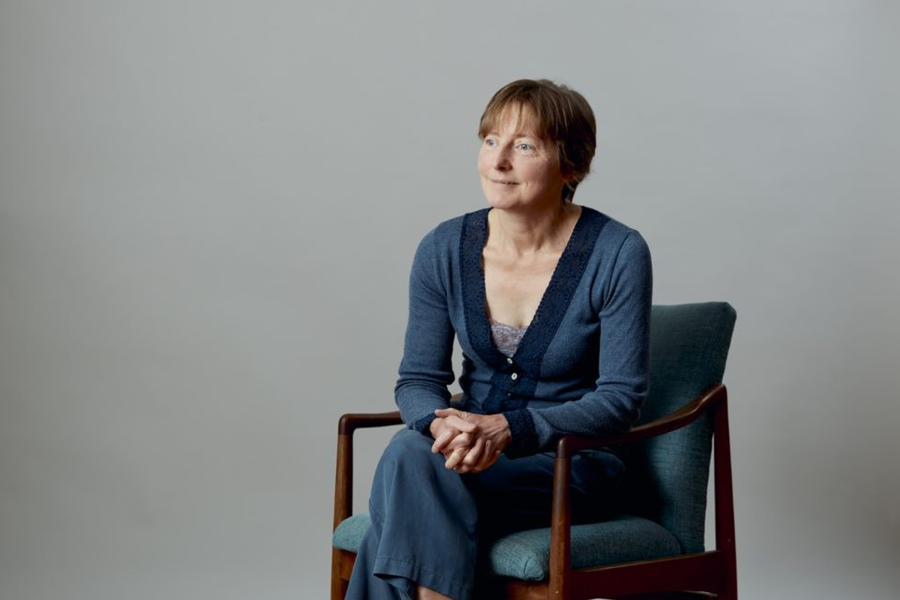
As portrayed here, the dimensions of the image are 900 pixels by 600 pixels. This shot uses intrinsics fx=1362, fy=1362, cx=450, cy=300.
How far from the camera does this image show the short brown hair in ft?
8.20

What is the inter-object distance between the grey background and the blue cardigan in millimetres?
1268

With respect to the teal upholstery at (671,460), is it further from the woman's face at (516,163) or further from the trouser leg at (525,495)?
the woman's face at (516,163)

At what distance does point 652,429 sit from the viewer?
2.37m

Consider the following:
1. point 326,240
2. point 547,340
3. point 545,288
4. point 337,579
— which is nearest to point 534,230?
point 545,288

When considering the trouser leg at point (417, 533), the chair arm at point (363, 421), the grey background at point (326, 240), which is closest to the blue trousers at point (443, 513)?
the trouser leg at point (417, 533)

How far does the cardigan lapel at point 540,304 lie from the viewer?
2510 mm

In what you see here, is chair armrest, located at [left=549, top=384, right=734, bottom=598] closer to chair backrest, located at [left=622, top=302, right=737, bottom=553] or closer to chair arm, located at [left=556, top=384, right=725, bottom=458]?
chair arm, located at [left=556, top=384, right=725, bottom=458]

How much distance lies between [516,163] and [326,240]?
1474 millimetres

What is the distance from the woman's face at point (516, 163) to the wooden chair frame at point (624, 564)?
48 centimetres

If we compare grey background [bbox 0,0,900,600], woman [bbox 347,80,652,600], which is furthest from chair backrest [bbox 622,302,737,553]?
grey background [bbox 0,0,900,600]

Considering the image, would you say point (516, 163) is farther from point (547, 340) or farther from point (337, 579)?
point (337, 579)

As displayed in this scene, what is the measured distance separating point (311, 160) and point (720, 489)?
5.74 feet

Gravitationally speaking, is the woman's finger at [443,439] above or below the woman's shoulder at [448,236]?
below

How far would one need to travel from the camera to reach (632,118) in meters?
3.90
